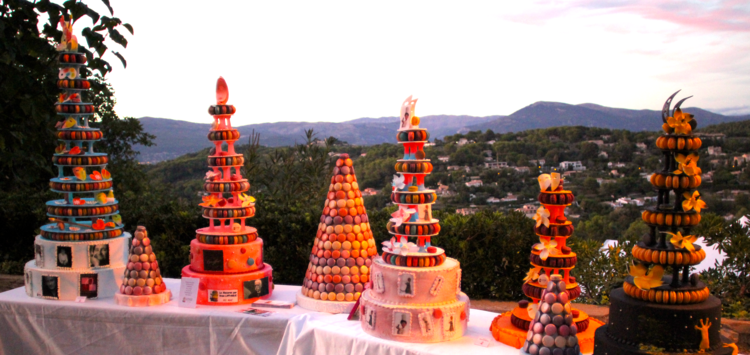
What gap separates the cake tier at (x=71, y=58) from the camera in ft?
15.9

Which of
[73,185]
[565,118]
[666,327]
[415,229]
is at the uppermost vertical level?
[565,118]

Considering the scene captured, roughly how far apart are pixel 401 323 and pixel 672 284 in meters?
1.60

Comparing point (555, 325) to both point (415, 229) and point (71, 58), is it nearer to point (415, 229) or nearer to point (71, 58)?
point (415, 229)

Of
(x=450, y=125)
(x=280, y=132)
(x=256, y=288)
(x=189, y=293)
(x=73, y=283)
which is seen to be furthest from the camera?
(x=280, y=132)

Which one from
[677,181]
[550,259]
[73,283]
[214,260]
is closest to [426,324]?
[550,259]

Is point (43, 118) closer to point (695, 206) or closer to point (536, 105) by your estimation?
point (695, 206)

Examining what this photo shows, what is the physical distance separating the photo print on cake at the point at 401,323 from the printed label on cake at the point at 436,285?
0.71ft

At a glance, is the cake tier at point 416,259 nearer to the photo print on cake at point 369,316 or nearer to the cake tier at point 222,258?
the photo print on cake at point 369,316

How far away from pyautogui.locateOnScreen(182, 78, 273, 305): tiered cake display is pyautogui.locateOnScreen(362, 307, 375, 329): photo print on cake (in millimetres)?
1247

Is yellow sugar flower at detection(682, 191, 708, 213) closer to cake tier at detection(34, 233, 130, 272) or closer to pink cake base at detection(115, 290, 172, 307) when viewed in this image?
pink cake base at detection(115, 290, 172, 307)

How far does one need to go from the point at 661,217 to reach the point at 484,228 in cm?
275

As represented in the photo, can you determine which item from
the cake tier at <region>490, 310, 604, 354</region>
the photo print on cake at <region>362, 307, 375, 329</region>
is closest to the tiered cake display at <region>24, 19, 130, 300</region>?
the photo print on cake at <region>362, 307, 375, 329</region>

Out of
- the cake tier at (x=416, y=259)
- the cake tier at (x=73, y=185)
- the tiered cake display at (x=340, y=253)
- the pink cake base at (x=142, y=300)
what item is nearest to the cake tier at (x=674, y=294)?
the cake tier at (x=416, y=259)

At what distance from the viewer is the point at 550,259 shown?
340cm
